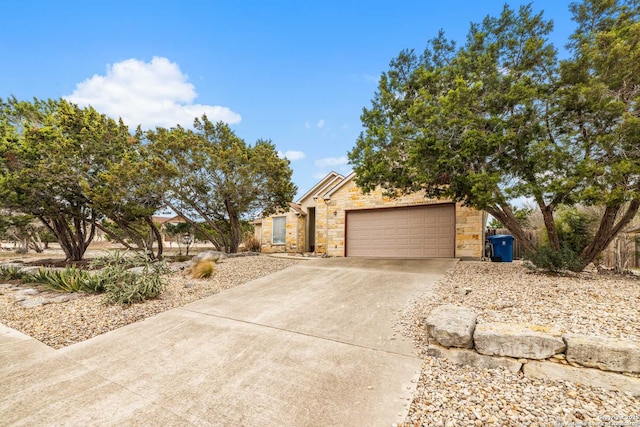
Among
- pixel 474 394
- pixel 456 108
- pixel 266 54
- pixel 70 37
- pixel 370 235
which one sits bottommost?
pixel 474 394

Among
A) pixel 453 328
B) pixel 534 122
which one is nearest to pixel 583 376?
pixel 453 328

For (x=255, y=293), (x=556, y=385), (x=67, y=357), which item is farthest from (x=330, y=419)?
(x=255, y=293)

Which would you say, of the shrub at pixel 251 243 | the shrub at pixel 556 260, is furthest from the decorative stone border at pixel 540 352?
the shrub at pixel 251 243

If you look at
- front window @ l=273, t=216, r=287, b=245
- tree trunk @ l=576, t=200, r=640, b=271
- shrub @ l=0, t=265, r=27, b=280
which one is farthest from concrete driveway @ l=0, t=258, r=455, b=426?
front window @ l=273, t=216, r=287, b=245

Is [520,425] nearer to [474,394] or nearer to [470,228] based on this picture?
[474,394]

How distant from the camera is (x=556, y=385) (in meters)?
2.72

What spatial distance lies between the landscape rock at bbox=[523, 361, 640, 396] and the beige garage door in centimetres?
803

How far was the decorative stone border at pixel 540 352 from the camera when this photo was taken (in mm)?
2684

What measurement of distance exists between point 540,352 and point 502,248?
8.62 meters

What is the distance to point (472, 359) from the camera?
3188 mm

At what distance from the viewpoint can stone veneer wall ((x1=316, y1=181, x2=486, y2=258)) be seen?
1013 centimetres

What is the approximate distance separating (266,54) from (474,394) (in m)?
12.3

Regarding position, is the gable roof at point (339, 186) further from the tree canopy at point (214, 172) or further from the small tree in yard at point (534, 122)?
the small tree in yard at point (534, 122)

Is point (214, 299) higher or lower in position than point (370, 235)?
lower
